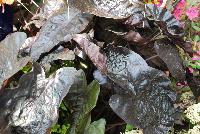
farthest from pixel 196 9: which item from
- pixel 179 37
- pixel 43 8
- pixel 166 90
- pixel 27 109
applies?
pixel 27 109

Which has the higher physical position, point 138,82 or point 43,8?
point 43,8

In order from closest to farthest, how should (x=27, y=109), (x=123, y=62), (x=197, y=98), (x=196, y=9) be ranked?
1. (x=27, y=109)
2. (x=123, y=62)
3. (x=197, y=98)
4. (x=196, y=9)

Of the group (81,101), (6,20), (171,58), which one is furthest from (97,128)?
(6,20)

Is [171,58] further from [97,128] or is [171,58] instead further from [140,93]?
[97,128]

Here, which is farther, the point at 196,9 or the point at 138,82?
the point at 196,9

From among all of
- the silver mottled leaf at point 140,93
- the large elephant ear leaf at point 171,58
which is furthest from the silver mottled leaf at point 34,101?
the large elephant ear leaf at point 171,58

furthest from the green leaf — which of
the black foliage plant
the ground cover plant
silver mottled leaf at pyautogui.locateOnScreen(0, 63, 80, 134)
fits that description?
the black foliage plant

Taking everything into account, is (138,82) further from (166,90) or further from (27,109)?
(27,109)
